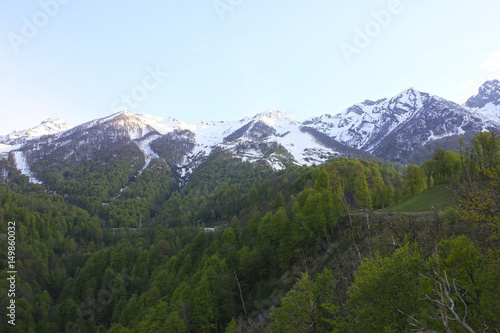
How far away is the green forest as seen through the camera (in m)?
15.7

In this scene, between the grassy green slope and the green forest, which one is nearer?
the green forest

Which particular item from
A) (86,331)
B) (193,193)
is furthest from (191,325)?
(193,193)

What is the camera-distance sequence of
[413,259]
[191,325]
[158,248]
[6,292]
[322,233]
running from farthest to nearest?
[158,248], [6,292], [322,233], [191,325], [413,259]

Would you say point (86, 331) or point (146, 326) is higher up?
point (146, 326)

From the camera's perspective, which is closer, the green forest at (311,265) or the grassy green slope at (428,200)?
the green forest at (311,265)

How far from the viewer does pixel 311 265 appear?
40.7m

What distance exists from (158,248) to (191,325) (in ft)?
149

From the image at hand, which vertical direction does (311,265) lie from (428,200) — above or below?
below

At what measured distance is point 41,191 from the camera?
178750 mm

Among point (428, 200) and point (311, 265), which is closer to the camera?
point (311, 265)

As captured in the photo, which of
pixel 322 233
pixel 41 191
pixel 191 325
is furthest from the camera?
pixel 41 191

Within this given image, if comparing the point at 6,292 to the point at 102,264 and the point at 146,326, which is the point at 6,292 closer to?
the point at 102,264

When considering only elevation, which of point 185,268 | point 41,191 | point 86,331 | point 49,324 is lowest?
point 86,331

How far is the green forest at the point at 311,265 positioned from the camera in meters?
15.7
